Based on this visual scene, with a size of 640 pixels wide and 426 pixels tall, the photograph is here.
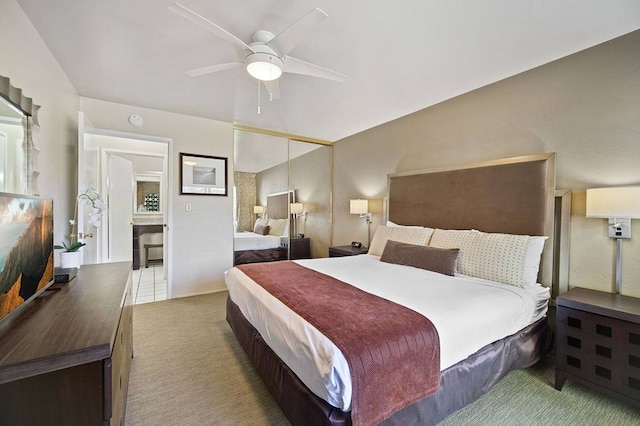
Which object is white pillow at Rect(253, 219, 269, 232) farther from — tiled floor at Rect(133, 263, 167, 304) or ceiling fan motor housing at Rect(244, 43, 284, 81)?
ceiling fan motor housing at Rect(244, 43, 284, 81)

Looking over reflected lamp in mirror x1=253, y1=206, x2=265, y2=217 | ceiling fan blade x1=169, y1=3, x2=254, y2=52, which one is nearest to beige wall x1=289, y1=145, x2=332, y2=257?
reflected lamp in mirror x1=253, y1=206, x2=265, y2=217

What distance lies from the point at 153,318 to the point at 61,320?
7.23ft

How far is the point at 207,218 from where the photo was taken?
13.0 feet

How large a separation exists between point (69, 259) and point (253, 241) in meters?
2.54

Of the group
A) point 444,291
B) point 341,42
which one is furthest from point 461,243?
point 341,42

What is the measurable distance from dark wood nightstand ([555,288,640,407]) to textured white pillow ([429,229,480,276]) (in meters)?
0.65

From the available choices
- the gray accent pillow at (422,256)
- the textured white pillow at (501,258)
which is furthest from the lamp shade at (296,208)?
the textured white pillow at (501,258)

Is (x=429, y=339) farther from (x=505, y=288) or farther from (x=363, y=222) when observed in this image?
(x=363, y=222)

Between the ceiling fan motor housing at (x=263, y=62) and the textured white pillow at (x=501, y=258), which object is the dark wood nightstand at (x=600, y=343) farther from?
Result: the ceiling fan motor housing at (x=263, y=62)

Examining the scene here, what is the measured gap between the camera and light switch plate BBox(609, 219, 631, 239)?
1946 mm

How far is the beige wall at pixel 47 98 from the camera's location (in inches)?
63.6

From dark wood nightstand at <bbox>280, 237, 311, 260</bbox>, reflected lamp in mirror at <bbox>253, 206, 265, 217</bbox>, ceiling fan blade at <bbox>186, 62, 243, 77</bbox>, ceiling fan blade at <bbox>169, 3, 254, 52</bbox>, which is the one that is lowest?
dark wood nightstand at <bbox>280, 237, 311, 260</bbox>

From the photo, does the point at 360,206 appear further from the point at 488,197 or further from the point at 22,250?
the point at 22,250

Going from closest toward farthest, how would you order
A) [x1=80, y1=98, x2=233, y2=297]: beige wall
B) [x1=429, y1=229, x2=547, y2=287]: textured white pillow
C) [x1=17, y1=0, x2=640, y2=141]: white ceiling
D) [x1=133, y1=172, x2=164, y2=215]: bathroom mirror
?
[x1=17, y1=0, x2=640, y2=141]: white ceiling, [x1=429, y1=229, x2=547, y2=287]: textured white pillow, [x1=80, y1=98, x2=233, y2=297]: beige wall, [x1=133, y1=172, x2=164, y2=215]: bathroom mirror
